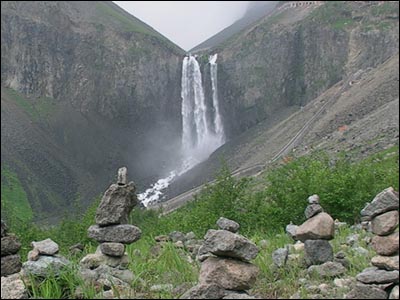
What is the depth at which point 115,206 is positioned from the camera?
9.26 meters

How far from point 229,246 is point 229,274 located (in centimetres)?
33

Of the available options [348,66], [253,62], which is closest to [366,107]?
[348,66]

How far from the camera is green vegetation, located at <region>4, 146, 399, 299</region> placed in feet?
23.4

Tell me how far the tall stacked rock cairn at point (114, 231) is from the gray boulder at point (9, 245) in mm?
1094

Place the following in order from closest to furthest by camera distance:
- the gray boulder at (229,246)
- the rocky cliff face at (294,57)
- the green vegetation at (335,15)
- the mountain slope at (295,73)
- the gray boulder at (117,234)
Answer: the gray boulder at (229,246) → the gray boulder at (117,234) → the mountain slope at (295,73) → the rocky cliff face at (294,57) → the green vegetation at (335,15)

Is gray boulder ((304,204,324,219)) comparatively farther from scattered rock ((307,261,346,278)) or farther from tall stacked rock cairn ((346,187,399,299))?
tall stacked rock cairn ((346,187,399,299))

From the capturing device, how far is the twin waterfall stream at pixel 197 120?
12838cm

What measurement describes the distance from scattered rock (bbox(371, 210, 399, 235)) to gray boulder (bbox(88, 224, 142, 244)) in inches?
157

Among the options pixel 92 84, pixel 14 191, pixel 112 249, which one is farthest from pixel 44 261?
pixel 92 84

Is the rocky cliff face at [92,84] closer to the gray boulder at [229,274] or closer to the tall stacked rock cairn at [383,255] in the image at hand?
the gray boulder at [229,274]

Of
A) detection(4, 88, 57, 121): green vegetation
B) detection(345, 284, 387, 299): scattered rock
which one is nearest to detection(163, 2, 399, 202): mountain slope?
detection(4, 88, 57, 121): green vegetation

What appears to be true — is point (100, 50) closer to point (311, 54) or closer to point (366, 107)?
point (311, 54)

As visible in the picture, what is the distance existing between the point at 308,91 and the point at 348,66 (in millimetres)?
11625

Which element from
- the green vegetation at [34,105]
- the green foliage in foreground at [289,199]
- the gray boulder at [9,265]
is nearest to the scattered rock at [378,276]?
the gray boulder at [9,265]
